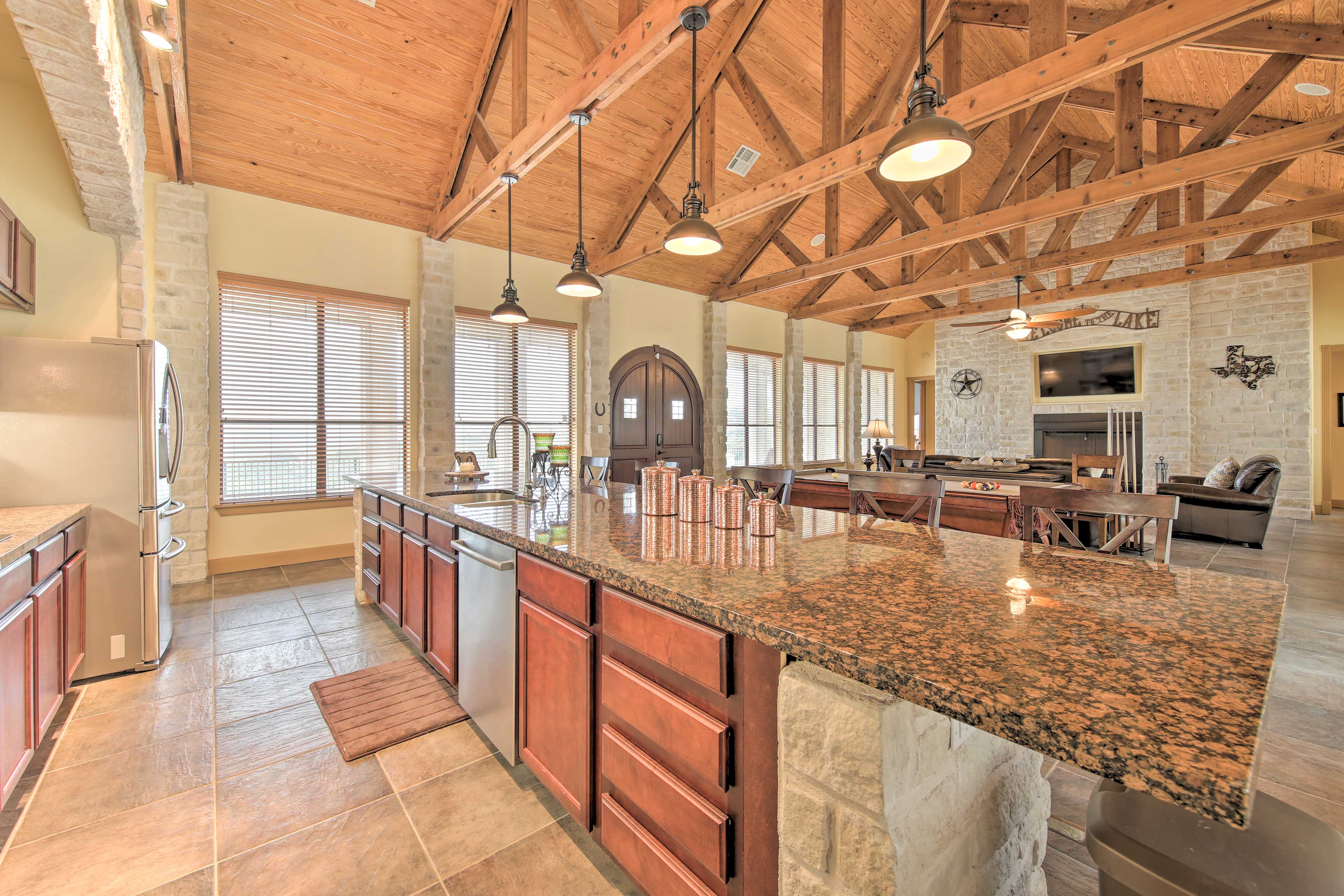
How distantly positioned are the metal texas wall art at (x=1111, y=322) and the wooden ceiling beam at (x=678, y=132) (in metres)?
6.03

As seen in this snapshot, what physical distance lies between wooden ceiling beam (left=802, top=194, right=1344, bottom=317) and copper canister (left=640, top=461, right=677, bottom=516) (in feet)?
19.2

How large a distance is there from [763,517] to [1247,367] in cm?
943

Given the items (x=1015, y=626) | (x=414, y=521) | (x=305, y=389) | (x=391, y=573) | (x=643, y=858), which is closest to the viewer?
(x=1015, y=626)

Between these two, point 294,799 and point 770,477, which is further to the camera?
point 770,477

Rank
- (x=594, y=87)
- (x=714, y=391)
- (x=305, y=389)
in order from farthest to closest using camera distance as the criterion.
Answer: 1. (x=714, y=391)
2. (x=305, y=389)
3. (x=594, y=87)

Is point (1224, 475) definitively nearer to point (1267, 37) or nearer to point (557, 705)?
point (1267, 37)

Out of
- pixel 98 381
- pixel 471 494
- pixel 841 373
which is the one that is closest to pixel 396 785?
pixel 471 494

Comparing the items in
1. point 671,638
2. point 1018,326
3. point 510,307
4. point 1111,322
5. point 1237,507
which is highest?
point 1111,322

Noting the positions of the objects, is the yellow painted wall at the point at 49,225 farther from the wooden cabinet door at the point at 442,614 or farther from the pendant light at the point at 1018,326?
the pendant light at the point at 1018,326

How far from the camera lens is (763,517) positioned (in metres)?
1.70

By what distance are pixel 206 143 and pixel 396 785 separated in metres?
4.91

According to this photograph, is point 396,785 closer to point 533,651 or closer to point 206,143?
point 533,651

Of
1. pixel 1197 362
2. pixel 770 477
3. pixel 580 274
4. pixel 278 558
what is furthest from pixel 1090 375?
pixel 278 558

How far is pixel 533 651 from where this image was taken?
5.79ft
